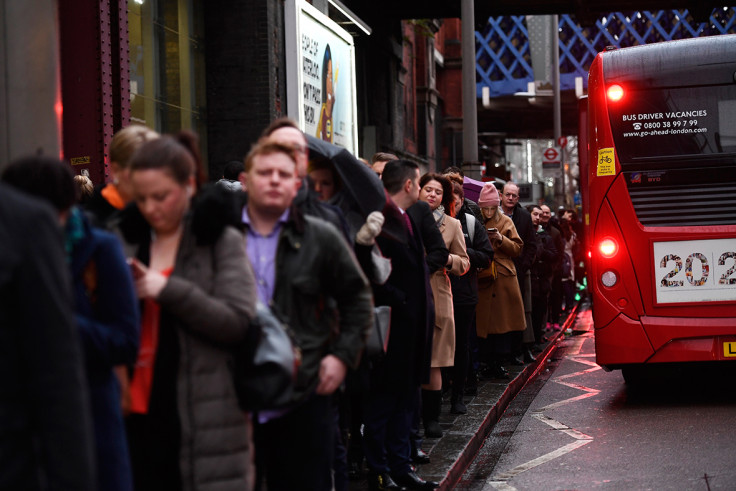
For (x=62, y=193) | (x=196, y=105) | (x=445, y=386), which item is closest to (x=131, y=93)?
(x=196, y=105)

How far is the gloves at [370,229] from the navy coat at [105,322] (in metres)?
2.44

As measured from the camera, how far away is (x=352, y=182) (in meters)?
5.81

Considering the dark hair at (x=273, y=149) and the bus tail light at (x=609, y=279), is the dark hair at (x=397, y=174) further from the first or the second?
the bus tail light at (x=609, y=279)

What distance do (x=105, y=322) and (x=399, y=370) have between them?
335 centimetres

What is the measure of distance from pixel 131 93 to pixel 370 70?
13.0 m

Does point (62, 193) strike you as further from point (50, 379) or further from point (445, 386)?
point (445, 386)

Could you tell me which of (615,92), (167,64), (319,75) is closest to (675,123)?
(615,92)

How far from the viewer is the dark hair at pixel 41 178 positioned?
2.97 m

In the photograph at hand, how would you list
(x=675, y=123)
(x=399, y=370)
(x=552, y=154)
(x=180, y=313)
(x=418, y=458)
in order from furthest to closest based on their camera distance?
(x=552, y=154), (x=675, y=123), (x=418, y=458), (x=399, y=370), (x=180, y=313)

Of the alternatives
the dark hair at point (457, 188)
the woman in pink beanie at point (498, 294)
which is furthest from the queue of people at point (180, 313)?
the woman in pink beanie at point (498, 294)

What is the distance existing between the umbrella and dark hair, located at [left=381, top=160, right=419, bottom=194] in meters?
0.92

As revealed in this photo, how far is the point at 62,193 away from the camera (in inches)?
118

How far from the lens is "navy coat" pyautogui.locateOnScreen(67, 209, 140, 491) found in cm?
320

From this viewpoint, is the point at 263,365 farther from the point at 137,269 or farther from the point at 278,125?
the point at 278,125
